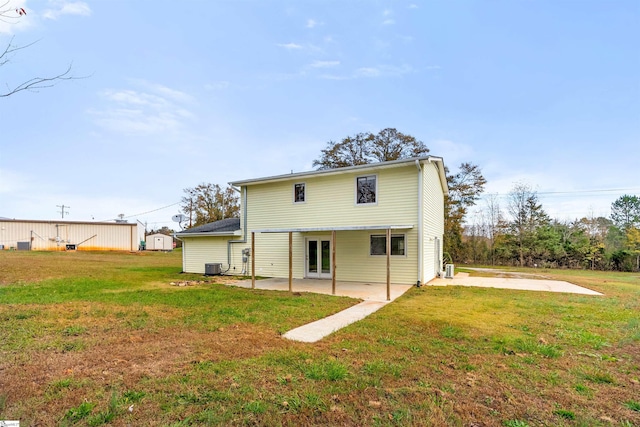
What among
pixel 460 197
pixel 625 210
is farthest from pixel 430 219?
pixel 625 210

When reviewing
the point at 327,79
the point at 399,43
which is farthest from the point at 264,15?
the point at 399,43

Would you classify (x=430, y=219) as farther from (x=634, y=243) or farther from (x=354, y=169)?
(x=634, y=243)

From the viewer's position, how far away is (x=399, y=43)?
13758mm

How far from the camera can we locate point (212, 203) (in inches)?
1446

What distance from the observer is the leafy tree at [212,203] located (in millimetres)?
36438

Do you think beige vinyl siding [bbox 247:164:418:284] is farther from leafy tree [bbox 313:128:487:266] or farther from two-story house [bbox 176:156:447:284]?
leafy tree [bbox 313:128:487:266]

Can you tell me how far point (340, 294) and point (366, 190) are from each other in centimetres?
444

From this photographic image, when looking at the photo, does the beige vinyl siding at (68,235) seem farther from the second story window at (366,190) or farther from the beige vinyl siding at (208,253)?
the second story window at (366,190)

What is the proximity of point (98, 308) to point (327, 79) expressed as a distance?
13189 mm

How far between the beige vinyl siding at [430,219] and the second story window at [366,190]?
1.80 metres

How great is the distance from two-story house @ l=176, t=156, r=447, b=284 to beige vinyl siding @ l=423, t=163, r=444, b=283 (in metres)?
0.04

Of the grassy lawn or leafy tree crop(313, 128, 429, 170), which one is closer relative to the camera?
the grassy lawn

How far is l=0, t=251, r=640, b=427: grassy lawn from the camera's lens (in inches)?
104

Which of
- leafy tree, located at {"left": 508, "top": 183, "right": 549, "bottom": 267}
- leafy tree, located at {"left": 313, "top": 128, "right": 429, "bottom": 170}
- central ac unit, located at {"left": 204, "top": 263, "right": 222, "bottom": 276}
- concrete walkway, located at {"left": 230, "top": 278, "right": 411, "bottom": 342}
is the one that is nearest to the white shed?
leafy tree, located at {"left": 313, "top": 128, "right": 429, "bottom": 170}
